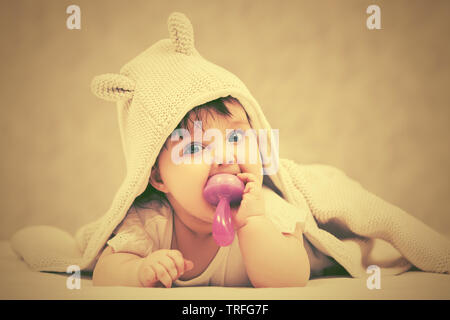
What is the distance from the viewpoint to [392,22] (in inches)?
37.3

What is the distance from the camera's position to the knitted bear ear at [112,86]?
683 millimetres

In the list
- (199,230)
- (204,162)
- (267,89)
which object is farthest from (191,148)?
(267,89)

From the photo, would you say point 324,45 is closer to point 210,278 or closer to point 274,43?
point 274,43

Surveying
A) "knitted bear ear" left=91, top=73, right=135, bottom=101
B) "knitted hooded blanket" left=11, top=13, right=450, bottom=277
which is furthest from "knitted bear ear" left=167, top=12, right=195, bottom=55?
"knitted bear ear" left=91, top=73, right=135, bottom=101

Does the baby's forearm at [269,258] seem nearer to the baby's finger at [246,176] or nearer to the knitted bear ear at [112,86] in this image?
the baby's finger at [246,176]

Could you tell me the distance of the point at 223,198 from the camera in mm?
583

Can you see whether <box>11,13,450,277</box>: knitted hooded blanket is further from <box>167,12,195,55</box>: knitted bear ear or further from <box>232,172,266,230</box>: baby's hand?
<box>232,172,266,230</box>: baby's hand

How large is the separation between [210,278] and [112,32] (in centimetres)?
66

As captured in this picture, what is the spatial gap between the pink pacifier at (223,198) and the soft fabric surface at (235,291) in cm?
8

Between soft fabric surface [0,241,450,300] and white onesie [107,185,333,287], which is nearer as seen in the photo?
soft fabric surface [0,241,450,300]

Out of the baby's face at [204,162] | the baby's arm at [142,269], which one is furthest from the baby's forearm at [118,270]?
the baby's face at [204,162]

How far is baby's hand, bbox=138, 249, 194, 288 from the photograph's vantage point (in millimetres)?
544

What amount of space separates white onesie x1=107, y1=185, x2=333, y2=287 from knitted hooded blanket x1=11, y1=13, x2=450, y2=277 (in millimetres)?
34

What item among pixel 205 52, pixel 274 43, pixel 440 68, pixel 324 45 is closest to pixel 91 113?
pixel 205 52
